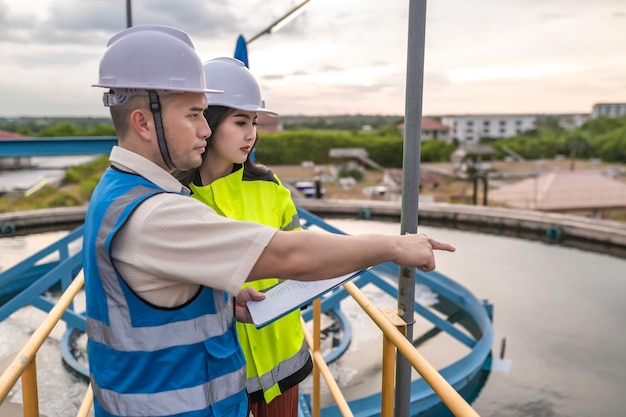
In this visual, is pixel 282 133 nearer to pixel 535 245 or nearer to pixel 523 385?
pixel 535 245

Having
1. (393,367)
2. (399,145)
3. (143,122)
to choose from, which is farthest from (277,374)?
(399,145)

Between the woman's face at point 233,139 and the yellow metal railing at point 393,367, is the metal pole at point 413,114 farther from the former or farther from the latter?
the woman's face at point 233,139

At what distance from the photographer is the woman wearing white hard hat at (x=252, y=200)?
1.76 meters

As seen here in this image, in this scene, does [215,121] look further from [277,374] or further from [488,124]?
[488,124]

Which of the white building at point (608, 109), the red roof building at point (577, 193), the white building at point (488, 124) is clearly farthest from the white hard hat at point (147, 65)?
the white building at point (608, 109)

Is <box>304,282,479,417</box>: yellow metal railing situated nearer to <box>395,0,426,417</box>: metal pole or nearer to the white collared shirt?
<box>395,0,426,417</box>: metal pole

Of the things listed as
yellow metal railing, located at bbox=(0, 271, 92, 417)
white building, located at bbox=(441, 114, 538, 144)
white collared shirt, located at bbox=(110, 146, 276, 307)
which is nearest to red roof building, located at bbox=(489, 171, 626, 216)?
yellow metal railing, located at bbox=(0, 271, 92, 417)

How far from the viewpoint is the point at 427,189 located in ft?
170

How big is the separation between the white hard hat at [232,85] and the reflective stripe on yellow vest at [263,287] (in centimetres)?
24

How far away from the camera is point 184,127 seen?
3.81ft

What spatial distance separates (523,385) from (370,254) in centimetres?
752

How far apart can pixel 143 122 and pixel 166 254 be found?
335 millimetres

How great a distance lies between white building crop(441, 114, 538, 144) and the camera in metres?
A: 102

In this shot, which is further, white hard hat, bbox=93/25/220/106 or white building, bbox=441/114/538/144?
white building, bbox=441/114/538/144
